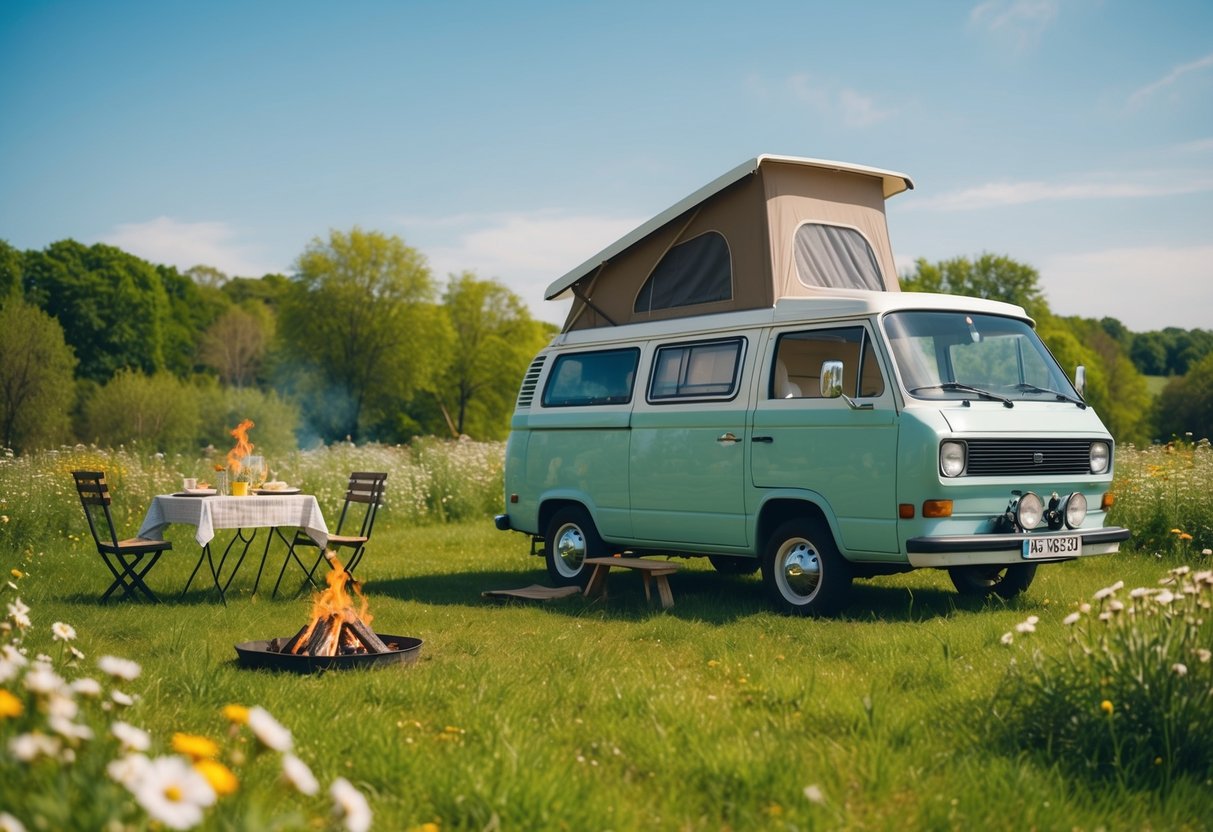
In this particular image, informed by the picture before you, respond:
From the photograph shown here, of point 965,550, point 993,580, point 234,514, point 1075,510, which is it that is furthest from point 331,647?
point 993,580

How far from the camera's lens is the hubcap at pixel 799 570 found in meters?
8.86

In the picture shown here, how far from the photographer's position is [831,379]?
8.25 meters

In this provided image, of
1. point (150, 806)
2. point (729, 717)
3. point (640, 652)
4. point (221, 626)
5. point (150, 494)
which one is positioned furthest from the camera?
point (150, 494)

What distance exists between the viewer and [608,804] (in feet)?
14.0

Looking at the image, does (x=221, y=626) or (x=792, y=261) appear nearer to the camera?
(x=221, y=626)

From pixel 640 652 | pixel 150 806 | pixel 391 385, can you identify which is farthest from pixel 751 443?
pixel 391 385

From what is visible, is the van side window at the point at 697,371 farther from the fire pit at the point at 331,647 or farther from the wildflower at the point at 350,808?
the wildflower at the point at 350,808

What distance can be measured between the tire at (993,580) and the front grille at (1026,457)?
1.21 m

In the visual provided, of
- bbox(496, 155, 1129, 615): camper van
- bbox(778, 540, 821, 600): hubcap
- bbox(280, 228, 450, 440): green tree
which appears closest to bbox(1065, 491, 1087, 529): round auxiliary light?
bbox(496, 155, 1129, 615): camper van

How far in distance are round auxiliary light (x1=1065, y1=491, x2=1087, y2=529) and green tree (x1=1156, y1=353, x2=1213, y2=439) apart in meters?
57.3

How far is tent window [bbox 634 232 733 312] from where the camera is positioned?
10273mm

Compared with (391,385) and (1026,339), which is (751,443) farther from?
(391,385)

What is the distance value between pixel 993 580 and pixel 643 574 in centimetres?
311

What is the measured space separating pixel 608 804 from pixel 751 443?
17.0ft
